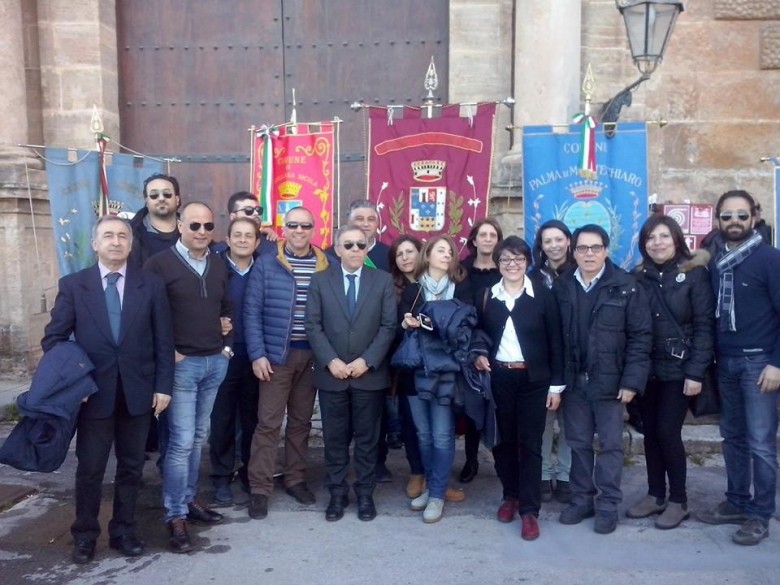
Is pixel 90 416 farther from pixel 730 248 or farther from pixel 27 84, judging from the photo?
pixel 27 84

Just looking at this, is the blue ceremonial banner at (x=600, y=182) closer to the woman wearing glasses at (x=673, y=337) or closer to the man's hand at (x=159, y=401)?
the woman wearing glasses at (x=673, y=337)

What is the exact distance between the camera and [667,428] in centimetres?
468

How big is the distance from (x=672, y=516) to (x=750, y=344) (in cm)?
114

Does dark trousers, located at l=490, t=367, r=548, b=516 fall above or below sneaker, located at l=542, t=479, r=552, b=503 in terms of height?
above

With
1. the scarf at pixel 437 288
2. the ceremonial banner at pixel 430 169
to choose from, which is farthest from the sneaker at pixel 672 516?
the ceremonial banner at pixel 430 169

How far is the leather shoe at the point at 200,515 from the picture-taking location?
483 cm

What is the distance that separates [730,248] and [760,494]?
143 cm

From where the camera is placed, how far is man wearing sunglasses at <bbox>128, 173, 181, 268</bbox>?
5.23m

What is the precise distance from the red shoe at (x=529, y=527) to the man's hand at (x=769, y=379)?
59.3 inches

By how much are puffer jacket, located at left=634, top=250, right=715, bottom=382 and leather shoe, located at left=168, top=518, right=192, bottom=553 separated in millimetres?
2893

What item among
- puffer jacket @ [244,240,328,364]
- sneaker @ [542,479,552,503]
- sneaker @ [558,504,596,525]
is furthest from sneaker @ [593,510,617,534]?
puffer jacket @ [244,240,328,364]

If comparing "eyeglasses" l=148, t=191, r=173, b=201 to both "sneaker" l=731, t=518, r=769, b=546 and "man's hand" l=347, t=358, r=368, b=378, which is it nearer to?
"man's hand" l=347, t=358, r=368, b=378

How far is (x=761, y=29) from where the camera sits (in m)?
7.92

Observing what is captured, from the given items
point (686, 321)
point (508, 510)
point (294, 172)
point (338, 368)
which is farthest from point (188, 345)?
point (686, 321)
